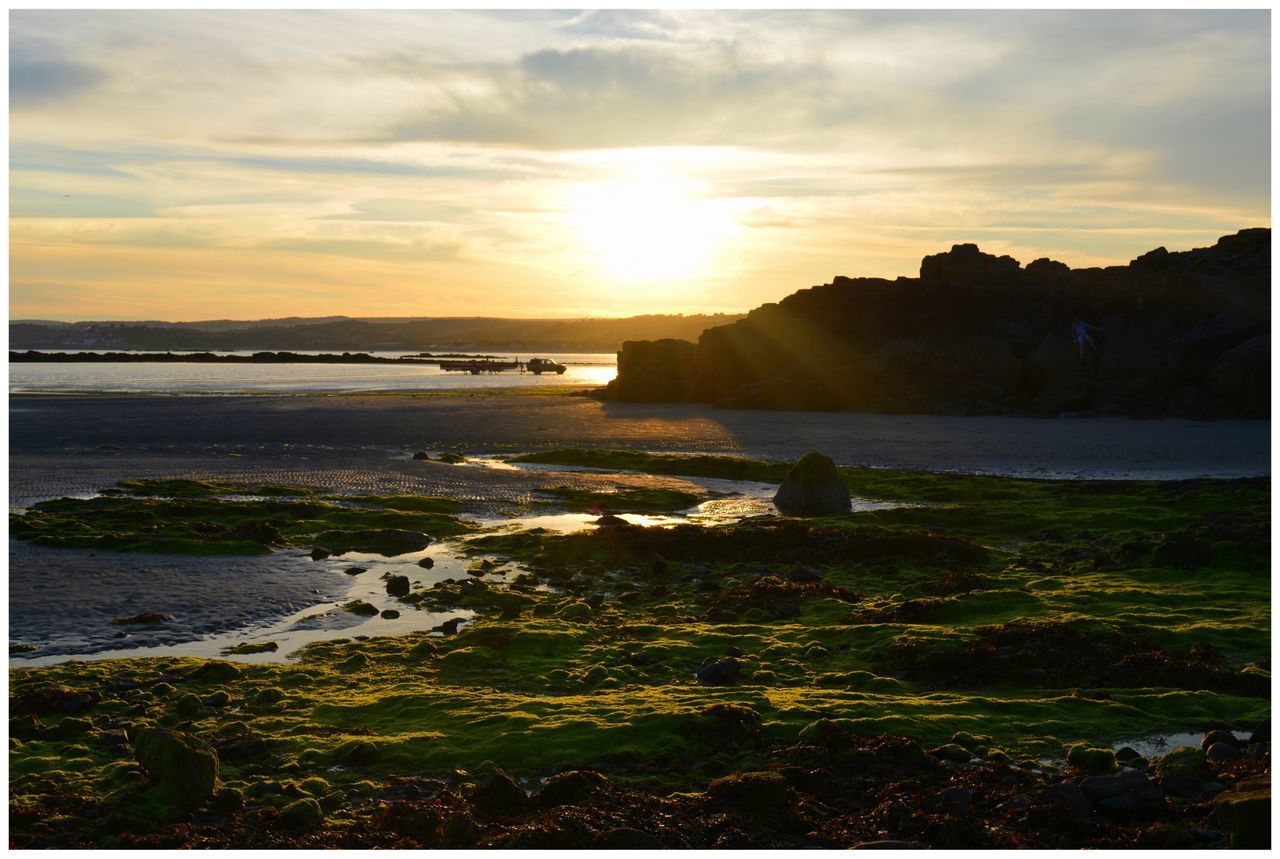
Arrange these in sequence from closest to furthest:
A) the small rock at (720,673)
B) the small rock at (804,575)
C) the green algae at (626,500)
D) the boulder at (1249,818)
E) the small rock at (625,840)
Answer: the boulder at (1249,818) → the small rock at (625,840) → the small rock at (720,673) → the small rock at (804,575) → the green algae at (626,500)

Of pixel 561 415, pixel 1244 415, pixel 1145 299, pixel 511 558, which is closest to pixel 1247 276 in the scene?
pixel 1145 299

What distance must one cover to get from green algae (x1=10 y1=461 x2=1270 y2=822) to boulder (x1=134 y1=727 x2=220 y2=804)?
24 centimetres

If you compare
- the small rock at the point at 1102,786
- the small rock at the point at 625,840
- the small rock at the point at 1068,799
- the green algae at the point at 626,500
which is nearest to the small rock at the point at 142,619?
the small rock at the point at 625,840

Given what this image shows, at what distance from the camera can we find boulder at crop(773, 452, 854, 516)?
89.3ft

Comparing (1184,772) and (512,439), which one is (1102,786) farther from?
(512,439)

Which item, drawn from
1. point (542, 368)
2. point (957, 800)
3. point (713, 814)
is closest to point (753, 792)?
point (713, 814)

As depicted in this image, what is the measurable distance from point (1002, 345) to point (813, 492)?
→ 47689mm

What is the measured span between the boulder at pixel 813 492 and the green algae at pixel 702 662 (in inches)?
207

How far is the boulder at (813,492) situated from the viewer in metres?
27.2

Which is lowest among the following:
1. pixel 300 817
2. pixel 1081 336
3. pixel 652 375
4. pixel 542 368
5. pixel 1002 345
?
pixel 300 817

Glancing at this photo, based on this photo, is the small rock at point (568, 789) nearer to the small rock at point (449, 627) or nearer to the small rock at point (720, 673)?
the small rock at point (720, 673)

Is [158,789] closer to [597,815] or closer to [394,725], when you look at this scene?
[394,725]

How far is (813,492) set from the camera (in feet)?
89.6

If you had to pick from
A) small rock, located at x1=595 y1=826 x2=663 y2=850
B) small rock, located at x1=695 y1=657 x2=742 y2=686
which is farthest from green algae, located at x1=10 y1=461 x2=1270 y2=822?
small rock, located at x1=595 y1=826 x2=663 y2=850
